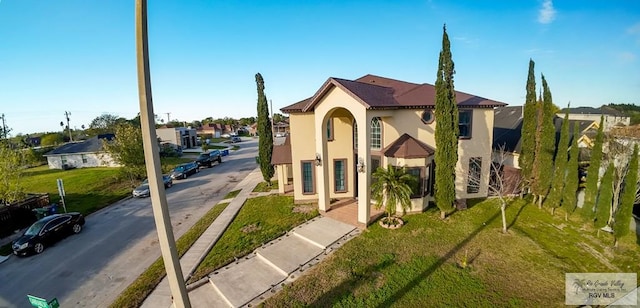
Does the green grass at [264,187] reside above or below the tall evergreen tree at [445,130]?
below

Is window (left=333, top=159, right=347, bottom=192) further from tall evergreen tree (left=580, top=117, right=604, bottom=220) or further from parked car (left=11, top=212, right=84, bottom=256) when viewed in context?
parked car (left=11, top=212, right=84, bottom=256)

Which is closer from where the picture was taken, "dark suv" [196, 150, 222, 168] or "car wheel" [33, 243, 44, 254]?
"car wheel" [33, 243, 44, 254]

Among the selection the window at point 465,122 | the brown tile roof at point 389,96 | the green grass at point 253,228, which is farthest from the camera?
the window at point 465,122

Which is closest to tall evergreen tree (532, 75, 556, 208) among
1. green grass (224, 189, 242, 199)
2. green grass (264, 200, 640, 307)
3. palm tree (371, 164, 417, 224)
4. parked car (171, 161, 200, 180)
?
green grass (264, 200, 640, 307)

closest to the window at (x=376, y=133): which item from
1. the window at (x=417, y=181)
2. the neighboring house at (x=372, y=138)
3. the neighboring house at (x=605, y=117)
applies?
the neighboring house at (x=372, y=138)

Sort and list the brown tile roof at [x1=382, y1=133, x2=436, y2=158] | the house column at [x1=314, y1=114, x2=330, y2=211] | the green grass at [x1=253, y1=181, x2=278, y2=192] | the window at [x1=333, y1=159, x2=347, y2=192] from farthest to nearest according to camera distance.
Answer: the green grass at [x1=253, y1=181, x2=278, y2=192] → the window at [x1=333, y1=159, x2=347, y2=192] → the house column at [x1=314, y1=114, x2=330, y2=211] → the brown tile roof at [x1=382, y1=133, x2=436, y2=158]

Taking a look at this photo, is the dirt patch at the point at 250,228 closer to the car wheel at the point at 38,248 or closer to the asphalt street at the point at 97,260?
the asphalt street at the point at 97,260
